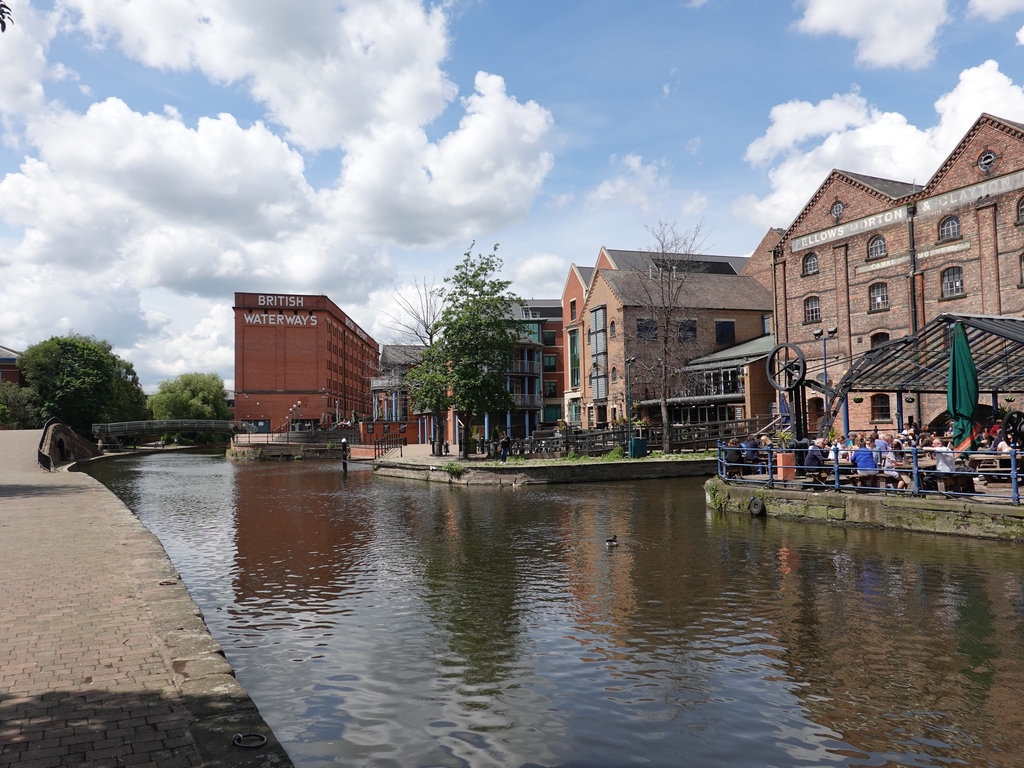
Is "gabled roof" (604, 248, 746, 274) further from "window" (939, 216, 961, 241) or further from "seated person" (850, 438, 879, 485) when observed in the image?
"seated person" (850, 438, 879, 485)

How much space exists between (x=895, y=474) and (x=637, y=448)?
1546 centimetres

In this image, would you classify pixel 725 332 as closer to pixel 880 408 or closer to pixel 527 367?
pixel 527 367

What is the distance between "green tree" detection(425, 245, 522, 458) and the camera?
107 feet

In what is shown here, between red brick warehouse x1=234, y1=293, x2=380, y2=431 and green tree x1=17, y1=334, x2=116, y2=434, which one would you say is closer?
green tree x1=17, y1=334, x2=116, y2=434

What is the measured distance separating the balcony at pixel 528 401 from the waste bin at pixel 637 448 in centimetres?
2358

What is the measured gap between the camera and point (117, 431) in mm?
67562

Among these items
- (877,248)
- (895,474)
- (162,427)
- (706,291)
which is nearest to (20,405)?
(162,427)

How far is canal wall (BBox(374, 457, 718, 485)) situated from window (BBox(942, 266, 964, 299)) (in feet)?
35.2

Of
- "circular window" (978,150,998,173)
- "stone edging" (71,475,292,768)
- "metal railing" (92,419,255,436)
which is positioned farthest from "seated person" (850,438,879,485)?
"metal railing" (92,419,255,436)

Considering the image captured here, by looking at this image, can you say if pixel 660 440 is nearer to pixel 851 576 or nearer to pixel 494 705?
pixel 851 576

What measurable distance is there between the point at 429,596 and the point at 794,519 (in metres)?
9.29

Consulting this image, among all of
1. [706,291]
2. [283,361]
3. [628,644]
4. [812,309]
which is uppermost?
[706,291]

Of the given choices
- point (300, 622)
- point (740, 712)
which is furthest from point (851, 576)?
point (300, 622)

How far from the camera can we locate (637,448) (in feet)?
98.6
